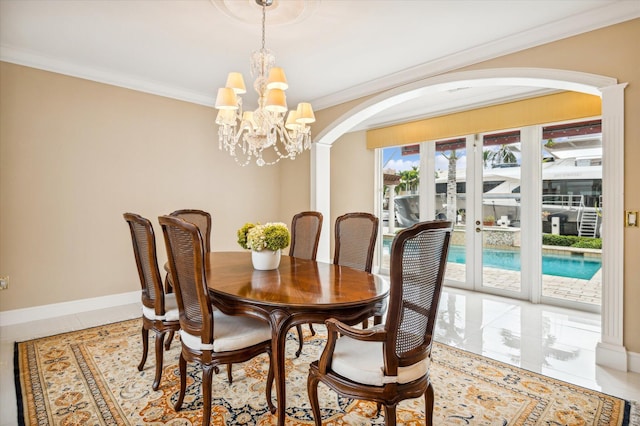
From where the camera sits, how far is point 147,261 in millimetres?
2270

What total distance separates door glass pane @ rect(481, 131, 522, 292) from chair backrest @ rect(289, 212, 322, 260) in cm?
291

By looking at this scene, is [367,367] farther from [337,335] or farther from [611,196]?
[611,196]

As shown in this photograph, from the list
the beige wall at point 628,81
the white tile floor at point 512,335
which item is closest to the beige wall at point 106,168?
the beige wall at point 628,81

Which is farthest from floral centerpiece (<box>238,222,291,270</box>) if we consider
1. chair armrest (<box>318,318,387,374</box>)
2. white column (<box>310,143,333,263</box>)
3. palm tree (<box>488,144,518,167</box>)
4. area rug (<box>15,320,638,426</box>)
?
palm tree (<box>488,144,518,167</box>)

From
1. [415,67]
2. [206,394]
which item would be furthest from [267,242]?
[415,67]

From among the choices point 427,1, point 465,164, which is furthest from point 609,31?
point 465,164

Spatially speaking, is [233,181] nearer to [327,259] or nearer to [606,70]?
[327,259]

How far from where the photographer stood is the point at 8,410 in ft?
6.57

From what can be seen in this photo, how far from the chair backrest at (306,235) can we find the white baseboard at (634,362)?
251cm

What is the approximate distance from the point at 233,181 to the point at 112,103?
175cm

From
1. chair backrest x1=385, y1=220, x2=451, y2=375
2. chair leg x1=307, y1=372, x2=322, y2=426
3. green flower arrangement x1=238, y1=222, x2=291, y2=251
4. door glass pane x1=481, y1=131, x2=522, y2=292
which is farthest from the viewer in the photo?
door glass pane x1=481, y1=131, x2=522, y2=292

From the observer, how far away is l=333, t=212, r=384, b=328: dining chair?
2.81m

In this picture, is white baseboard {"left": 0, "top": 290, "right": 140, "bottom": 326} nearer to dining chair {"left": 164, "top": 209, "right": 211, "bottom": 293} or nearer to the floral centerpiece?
dining chair {"left": 164, "top": 209, "right": 211, "bottom": 293}

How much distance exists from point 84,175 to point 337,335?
363 centimetres
